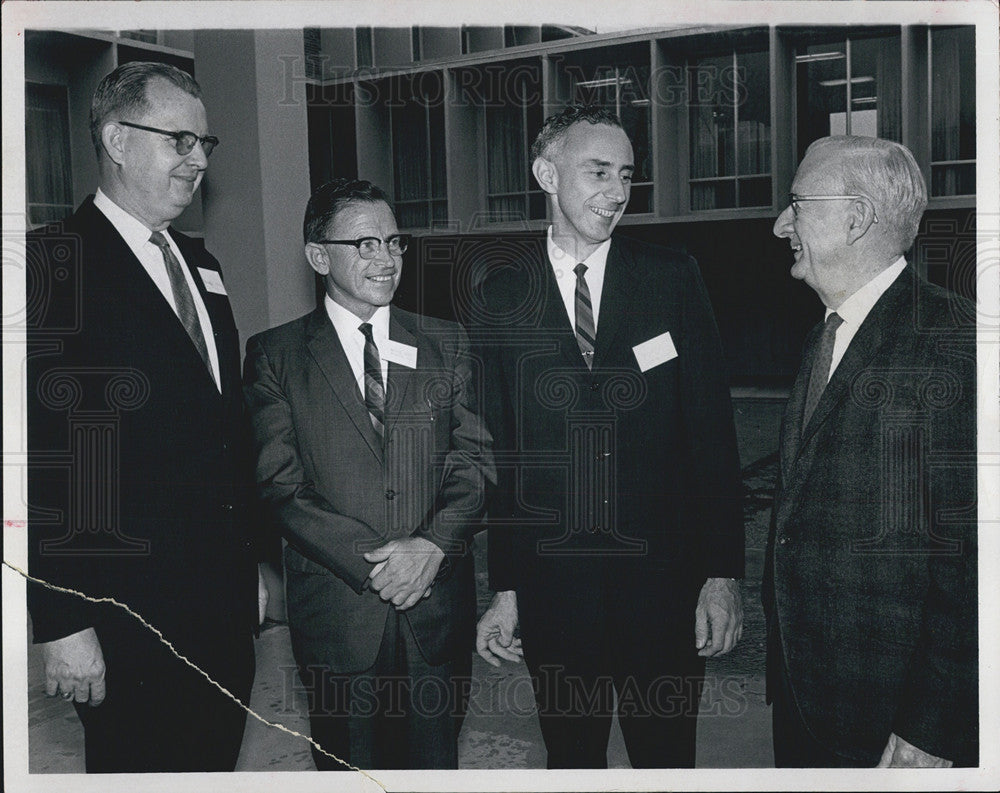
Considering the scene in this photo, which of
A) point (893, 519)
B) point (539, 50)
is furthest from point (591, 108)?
point (893, 519)

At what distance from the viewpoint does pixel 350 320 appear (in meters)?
2.62

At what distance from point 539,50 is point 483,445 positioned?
1.20 metres

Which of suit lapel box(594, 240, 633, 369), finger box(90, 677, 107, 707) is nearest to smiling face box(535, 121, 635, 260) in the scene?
suit lapel box(594, 240, 633, 369)

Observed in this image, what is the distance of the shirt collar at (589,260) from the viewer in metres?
2.63

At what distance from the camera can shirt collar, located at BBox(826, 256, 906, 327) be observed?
7.82 feet

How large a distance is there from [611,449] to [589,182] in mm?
765

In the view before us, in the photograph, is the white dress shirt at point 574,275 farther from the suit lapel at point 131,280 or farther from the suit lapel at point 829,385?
the suit lapel at point 131,280

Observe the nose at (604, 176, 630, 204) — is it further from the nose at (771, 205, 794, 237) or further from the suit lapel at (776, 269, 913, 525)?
the suit lapel at (776, 269, 913, 525)

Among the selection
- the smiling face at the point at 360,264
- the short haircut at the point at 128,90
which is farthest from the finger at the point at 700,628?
Result: the short haircut at the point at 128,90

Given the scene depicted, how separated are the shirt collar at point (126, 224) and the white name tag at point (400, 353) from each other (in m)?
0.72

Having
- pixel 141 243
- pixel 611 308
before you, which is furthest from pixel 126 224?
pixel 611 308

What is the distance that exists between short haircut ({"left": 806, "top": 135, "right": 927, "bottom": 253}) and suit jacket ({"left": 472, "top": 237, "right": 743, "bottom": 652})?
485 millimetres

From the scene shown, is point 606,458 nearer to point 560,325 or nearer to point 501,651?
point 560,325

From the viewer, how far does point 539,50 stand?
9.13ft
